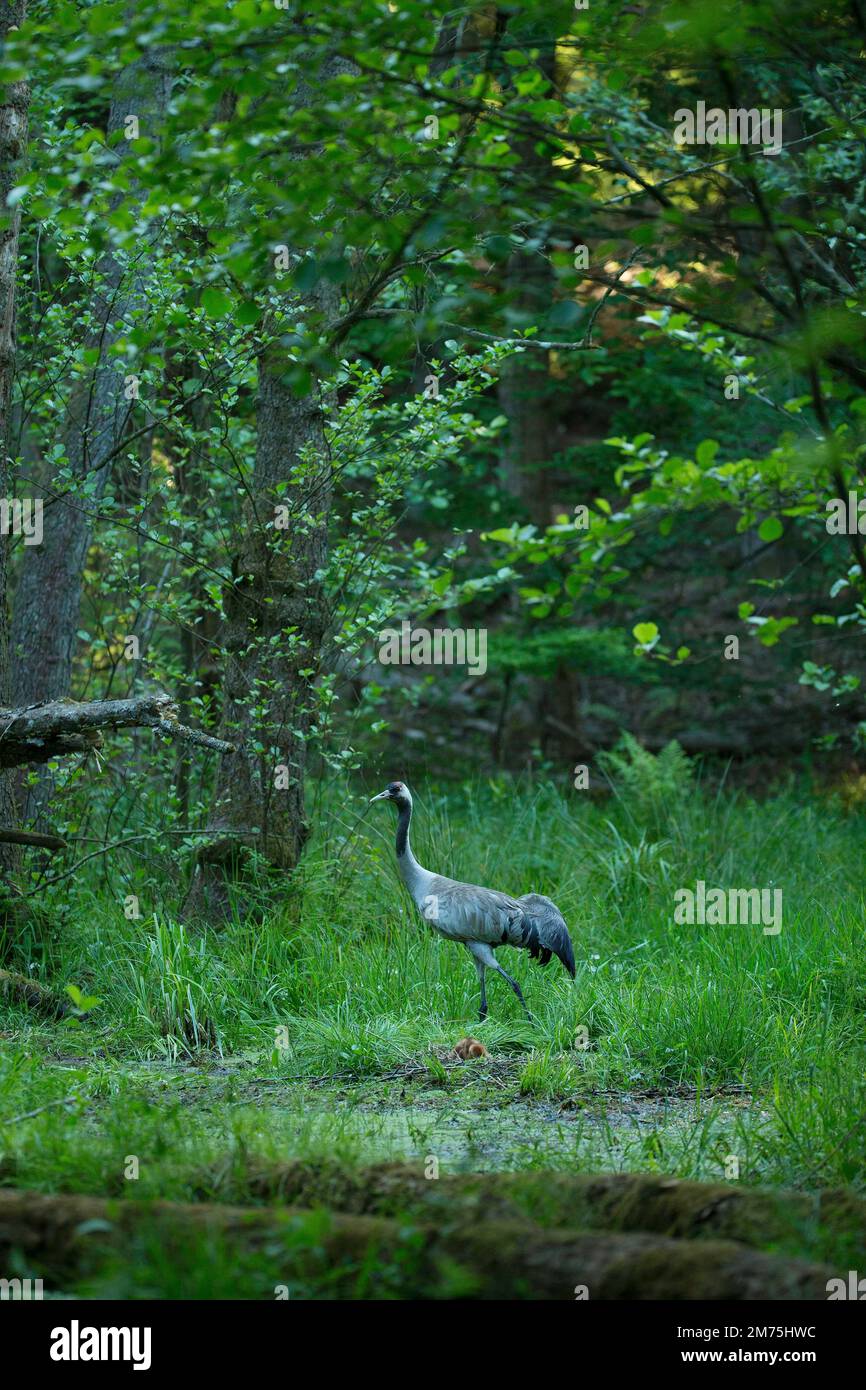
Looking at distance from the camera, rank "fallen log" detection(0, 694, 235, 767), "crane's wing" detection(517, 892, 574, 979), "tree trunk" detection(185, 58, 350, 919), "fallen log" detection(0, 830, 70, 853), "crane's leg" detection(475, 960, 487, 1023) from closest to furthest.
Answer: "fallen log" detection(0, 694, 235, 767) → "fallen log" detection(0, 830, 70, 853) → "crane's leg" detection(475, 960, 487, 1023) → "crane's wing" detection(517, 892, 574, 979) → "tree trunk" detection(185, 58, 350, 919)

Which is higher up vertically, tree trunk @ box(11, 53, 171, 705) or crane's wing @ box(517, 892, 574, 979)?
tree trunk @ box(11, 53, 171, 705)

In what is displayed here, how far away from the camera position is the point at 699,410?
44.5ft

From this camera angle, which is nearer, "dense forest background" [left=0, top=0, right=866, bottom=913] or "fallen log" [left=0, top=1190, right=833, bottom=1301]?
"fallen log" [left=0, top=1190, right=833, bottom=1301]

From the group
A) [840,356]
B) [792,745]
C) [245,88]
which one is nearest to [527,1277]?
[840,356]

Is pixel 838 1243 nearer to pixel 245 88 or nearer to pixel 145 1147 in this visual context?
pixel 145 1147

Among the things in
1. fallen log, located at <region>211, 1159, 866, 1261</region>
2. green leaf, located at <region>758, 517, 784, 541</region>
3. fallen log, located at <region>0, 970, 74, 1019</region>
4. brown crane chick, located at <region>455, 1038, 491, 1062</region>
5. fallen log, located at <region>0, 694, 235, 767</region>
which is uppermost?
green leaf, located at <region>758, 517, 784, 541</region>

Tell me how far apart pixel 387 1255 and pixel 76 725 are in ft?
11.6

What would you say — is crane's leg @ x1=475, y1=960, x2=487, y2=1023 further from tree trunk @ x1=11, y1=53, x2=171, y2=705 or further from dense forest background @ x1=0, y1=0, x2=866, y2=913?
tree trunk @ x1=11, y1=53, x2=171, y2=705

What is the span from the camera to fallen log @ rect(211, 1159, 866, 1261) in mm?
3521

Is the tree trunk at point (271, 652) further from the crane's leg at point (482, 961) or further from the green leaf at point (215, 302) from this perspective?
the green leaf at point (215, 302)

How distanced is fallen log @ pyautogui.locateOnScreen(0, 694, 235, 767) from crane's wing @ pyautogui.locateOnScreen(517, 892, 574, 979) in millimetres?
1848

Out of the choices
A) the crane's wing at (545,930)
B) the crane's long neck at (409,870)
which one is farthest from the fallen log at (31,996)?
the crane's wing at (545,930)

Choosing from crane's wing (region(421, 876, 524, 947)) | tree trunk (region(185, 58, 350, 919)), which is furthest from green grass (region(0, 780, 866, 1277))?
crane's wing (region(421, 876, 524, 947))

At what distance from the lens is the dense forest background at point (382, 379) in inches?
161
